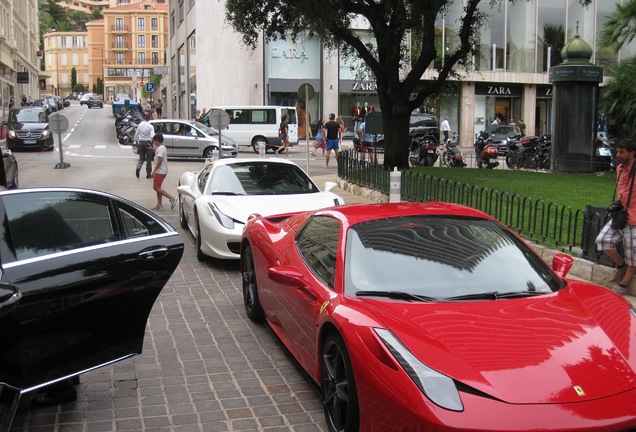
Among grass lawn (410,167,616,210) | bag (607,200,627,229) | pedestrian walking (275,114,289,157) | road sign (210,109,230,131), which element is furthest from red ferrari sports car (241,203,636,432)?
pedestrian walking (275,114,289,157)

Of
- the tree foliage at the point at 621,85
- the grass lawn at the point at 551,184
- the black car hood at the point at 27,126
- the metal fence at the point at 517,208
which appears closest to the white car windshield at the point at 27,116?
the black car hood at the point at 27,126

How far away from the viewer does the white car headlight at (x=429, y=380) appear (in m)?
3.22

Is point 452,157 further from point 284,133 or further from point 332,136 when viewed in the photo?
point 284,133

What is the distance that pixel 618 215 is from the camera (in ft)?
23.9

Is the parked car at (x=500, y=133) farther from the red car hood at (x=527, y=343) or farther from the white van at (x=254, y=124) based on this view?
the red car hood at (x=527, y=343)

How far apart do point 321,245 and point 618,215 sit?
3764mm

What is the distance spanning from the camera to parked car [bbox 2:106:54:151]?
30828 mm

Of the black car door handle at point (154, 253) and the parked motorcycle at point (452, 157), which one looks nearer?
the black car door handle at point (154, 253)

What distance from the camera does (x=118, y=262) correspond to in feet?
15.2

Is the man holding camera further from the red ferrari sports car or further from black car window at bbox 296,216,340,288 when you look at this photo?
black car window at bbox 296,216,340,288

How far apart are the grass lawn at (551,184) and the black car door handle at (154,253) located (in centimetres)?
803

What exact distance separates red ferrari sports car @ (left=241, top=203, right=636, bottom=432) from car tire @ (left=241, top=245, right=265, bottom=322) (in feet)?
3.01

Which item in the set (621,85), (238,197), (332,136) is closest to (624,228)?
(238,197)

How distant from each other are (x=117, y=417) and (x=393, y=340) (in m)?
2.10
